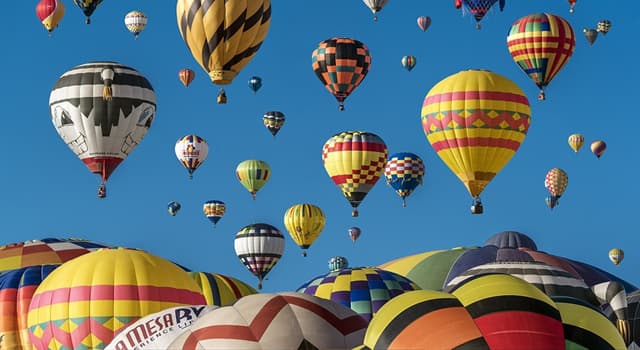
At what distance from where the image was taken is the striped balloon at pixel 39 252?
2981 cm

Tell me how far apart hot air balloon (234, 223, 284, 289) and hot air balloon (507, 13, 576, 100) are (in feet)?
34.5

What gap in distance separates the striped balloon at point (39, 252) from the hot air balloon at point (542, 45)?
1348 centimetres

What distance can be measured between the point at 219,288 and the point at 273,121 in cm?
2274

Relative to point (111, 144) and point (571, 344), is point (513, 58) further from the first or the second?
point (571, 344)

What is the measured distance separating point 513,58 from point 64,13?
50.4 feet

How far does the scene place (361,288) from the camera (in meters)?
29.0

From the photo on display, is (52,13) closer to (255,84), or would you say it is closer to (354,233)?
(255,84)

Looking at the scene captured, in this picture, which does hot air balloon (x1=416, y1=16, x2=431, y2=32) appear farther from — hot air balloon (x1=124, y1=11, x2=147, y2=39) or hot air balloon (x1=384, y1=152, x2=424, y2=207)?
hot air balloon (x1=124, y1=11, x2=147, y2=39)

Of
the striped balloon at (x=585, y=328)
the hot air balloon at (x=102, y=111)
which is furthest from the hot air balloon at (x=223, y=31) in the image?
the striped balloon at (x=585, y=328)

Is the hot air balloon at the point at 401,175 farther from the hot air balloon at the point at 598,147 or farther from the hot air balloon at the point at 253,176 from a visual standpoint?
the hot air balloon at the point at 598,147

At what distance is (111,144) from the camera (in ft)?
111

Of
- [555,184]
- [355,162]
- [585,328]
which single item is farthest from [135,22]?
[585,328]

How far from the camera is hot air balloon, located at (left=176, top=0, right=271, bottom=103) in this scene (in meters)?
31.9

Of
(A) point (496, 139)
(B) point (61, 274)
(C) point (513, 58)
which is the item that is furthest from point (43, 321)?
(C) point (513, 58)
